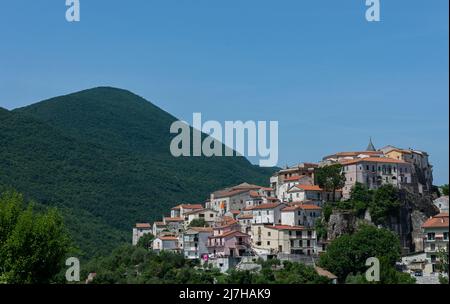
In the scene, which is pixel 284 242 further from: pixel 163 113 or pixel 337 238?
pixel 163 113

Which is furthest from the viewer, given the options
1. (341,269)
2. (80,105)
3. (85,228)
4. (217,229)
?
(80,105)

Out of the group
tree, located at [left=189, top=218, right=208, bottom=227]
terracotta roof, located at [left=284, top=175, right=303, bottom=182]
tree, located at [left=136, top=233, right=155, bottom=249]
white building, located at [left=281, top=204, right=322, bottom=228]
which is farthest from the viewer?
tree, located at [left=189, top=218, right=208, bottom=227]

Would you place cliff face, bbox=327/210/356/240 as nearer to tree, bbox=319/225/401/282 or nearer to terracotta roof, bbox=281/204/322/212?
terracotta roof, bbox=281/204/322/212

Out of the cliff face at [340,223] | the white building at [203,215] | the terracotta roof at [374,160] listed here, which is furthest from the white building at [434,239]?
the white building at [203,215]

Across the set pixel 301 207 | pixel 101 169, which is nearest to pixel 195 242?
pixel 301 207

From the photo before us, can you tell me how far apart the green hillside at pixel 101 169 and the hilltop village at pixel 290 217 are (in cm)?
1589

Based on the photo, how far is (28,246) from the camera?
2562 cm

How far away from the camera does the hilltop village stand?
163 ft

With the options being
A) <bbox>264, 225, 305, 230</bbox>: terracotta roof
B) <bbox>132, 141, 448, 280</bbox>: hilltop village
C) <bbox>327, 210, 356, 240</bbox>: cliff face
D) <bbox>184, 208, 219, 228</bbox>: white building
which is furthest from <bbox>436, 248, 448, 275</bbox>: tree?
<bbox>184, 208, 219, 228</bbox>: white building

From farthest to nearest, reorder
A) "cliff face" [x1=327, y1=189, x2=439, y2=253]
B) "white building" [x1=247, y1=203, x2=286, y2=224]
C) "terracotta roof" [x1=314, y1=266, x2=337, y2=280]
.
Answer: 1. "white building" [x1=247, y1=203, x2=286, y2=224]
2. "cliff face" [x1=327, y1=189, x2=439, y2=253]
3. "terracotta roof" [x1=314, y1=266, x2=337, y2=280]

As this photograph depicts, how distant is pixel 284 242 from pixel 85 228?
34110 mm

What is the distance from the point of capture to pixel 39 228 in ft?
86.2

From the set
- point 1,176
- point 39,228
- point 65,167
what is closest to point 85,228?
point 1,176

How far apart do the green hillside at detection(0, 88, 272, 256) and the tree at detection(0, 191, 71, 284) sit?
1650 inches
